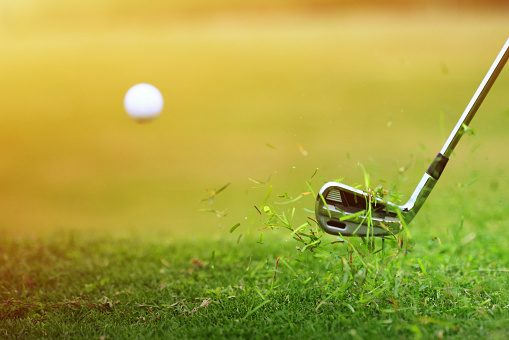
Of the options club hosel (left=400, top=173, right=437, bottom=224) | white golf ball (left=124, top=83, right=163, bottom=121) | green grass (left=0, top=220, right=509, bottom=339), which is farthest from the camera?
white golf ball (left=124, top=83, right=163, bottom=121)

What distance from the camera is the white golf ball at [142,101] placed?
6.64 m

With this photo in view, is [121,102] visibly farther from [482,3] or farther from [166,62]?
[482,3]

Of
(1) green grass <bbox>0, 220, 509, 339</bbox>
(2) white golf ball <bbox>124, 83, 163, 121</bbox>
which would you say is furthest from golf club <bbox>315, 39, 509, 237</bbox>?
(2) white golf ball <bbox>124, 83, 163, 121</bbox>

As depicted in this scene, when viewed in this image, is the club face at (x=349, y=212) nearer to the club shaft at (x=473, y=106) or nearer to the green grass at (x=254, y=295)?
the green grass at (x=254, y=295)

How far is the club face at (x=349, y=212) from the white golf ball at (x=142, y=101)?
4.76 meters

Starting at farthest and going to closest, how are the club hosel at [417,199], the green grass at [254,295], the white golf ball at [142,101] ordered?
the white golf ball at [142,101]
the club hosel at [417,199]
the green grass at [254,295]

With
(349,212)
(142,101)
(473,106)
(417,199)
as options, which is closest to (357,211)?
(349,212)

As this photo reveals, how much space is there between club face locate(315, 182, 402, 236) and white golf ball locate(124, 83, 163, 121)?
476 centimetres

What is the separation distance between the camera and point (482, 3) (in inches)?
486

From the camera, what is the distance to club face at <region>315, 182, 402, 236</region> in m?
2.26

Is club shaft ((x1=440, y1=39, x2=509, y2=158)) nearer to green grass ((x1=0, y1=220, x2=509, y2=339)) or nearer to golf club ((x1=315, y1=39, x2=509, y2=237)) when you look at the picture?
golf club ((x1=315, y1=39, x2=509, y2=237))

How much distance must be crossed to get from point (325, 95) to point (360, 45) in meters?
2.30

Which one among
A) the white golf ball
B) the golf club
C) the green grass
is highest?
the white golf ball

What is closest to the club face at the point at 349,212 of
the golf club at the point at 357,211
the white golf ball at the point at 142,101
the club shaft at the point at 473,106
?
the golf club at the point at 357,211
